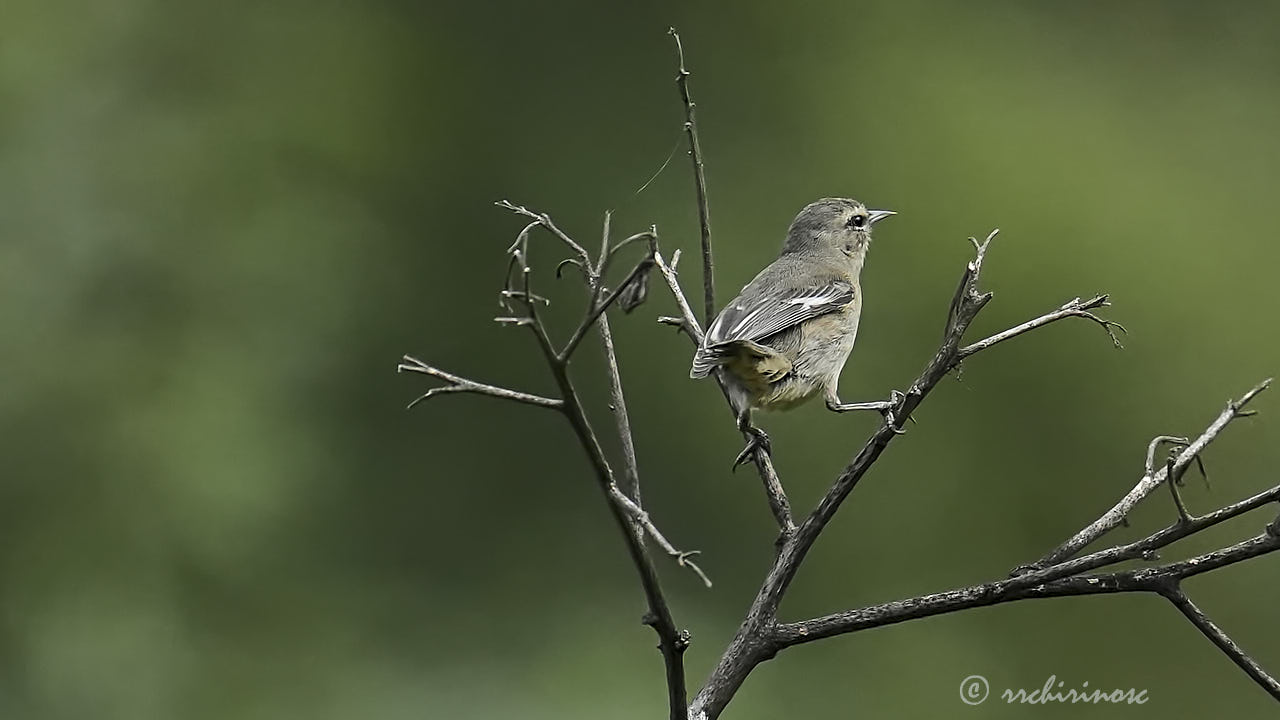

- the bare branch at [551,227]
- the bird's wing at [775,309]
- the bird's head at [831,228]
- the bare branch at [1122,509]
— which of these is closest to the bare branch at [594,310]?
the bare branch at [551,227]

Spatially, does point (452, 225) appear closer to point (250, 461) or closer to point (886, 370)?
point (250, 461)

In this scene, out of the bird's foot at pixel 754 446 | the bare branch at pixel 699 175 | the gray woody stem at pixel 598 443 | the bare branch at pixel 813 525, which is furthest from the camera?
the bird's foot at pixel 754 446

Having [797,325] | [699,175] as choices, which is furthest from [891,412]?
[797,325]

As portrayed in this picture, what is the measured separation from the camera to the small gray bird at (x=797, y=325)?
2.62 metres

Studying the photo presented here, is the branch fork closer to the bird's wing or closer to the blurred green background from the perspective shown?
the bird's wing

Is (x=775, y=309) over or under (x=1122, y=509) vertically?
over

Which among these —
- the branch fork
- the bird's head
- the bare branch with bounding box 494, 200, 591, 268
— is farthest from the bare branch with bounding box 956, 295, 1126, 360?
the bird's head

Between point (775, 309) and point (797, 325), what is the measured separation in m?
0.09

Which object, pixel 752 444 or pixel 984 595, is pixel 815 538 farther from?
pixel 752 444

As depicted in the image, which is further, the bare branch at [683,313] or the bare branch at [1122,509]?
the bare branch at [683,313]

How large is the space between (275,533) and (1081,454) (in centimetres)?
331

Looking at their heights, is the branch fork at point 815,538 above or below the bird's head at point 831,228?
below

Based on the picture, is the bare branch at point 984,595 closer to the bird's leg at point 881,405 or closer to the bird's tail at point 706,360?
the bird's leg at point 881,405

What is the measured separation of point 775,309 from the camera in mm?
3062
